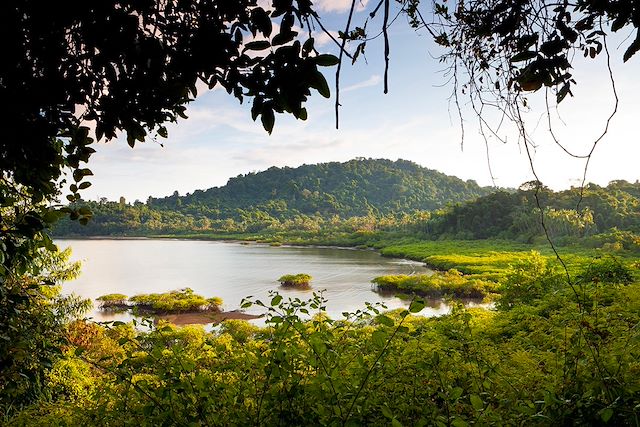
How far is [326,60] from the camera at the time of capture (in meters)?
1.27

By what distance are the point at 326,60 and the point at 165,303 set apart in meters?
21.6

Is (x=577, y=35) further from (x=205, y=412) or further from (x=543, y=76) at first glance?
(x=205, y=412)

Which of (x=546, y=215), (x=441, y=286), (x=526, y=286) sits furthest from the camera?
(x=546, y=215)

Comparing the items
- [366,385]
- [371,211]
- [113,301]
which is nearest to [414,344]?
[366,385]

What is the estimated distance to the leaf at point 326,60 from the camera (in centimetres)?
125

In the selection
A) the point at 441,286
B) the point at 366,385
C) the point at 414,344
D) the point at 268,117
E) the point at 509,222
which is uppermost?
the point at 268,117

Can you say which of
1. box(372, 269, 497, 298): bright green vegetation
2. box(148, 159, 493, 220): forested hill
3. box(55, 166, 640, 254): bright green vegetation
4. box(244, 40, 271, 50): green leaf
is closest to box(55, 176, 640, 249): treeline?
box(55, 166, 640, 254): bright green vegetation

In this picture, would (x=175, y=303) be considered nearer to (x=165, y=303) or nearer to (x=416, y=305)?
(x=165, y=303)

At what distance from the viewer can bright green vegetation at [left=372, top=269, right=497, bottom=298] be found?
2295 cm

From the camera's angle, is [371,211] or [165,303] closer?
[165,303]

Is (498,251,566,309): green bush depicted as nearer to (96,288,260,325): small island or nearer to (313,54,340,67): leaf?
(313,54,340,67): leaf

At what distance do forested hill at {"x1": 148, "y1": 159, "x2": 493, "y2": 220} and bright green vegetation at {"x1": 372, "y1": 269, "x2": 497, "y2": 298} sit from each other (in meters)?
70.9

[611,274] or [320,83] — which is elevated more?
[320,83]

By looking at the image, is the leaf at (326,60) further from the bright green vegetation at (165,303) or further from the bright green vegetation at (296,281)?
the bright green vegetation at (296,281)
